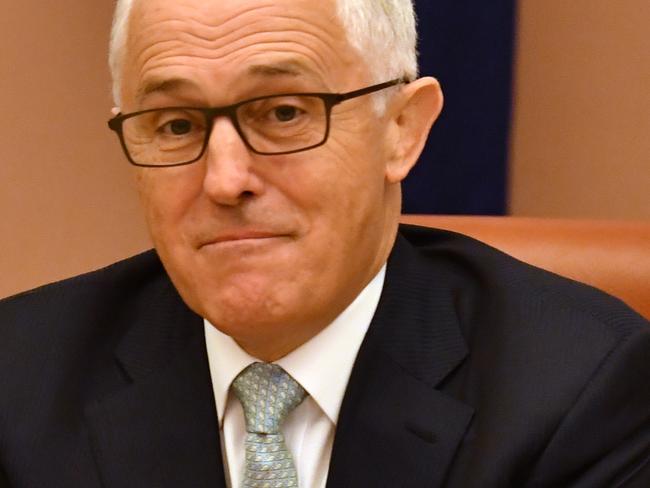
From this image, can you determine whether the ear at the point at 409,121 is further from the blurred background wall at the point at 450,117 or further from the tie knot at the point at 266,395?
the blurred background wall at the point at 450,117

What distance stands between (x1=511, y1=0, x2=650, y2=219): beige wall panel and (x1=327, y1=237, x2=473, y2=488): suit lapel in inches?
41.3

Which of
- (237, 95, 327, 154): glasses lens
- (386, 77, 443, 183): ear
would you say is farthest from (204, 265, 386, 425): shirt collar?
(237, 95, 327, 154): glasses lens

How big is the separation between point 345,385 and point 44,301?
21.3 inches

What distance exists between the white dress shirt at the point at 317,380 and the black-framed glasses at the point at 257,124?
0.91ft

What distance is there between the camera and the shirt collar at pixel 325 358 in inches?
49.6

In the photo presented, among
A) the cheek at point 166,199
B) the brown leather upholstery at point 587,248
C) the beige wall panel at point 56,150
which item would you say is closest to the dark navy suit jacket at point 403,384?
the brown leather upholstery at point 587,248

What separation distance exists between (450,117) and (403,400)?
1.29 meters

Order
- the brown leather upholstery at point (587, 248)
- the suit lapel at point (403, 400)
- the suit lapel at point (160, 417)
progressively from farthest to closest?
the brown leather upholstery at point (587, 248), the suit lapel at point (160, 417), the suit lapel at point (403, 400)

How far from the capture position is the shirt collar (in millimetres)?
1259

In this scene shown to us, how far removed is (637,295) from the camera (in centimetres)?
154

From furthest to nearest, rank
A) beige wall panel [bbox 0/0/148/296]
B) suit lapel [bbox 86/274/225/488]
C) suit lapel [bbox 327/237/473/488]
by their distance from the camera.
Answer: beige wall panel [bbox 0/0/148/296] < suit lapel [bbox 86/274/225/488] < suit lapel [bbox 327/237/473/488]

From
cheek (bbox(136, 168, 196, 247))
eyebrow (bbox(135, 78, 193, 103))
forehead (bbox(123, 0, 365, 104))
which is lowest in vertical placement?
cheek (bbox(136, 168, 196, 247))

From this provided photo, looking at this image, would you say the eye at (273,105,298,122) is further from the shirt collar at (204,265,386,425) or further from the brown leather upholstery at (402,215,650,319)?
the brown leather upholstery at (402,215,650,319)

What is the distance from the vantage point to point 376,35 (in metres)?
1.18
